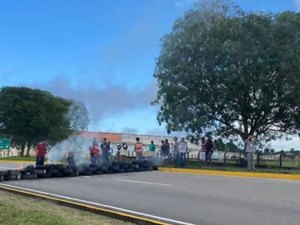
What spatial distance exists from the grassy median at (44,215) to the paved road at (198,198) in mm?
1183

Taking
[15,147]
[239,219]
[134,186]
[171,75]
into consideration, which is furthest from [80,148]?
[15,147]

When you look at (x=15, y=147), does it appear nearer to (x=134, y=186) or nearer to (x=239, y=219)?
(x=134, y=186)

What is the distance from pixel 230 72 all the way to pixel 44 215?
21.3 meters

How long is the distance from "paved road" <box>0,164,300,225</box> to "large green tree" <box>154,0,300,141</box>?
13.1 metres

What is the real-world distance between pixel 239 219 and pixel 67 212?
329 cm

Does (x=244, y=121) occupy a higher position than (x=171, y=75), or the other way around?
(x=171, y=75)

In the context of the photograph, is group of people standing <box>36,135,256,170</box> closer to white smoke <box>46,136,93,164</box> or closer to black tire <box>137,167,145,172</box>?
white smoke <box>46,136,93,164</box>

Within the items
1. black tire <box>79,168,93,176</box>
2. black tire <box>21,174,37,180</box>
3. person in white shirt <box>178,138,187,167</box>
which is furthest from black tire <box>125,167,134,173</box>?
black tire <box>21,174,37,180</box>

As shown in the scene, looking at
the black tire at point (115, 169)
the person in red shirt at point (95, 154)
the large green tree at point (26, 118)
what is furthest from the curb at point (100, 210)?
the large green tree at point (26, 118)

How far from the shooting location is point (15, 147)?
67812 millimetres

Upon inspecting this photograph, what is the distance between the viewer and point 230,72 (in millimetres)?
28859

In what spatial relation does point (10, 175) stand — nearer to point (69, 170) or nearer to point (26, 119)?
point (69, 170)

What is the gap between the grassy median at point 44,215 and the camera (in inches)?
325

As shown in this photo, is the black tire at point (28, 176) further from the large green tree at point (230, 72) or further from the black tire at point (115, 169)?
the large green tree at point (230, 72)
